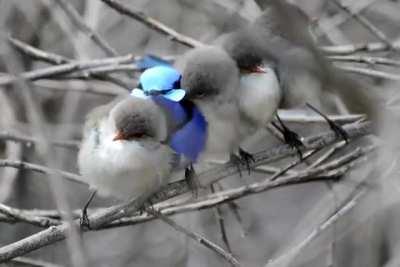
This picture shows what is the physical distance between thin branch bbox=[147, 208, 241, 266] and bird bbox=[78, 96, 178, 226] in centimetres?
8

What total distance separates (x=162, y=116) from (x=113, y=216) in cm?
25

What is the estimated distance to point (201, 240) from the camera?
1.84m

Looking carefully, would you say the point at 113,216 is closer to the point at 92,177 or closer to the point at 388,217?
the point at 92,177

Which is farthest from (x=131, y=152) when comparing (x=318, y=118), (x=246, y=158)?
(x=318, y=118)

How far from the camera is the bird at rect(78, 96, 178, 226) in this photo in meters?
1.91

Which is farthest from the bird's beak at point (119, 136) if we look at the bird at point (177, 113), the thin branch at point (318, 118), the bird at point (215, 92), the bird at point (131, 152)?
the thin branch at point (318, 118)

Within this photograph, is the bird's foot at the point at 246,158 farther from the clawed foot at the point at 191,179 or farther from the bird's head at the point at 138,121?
the bird's head at the point at 138,121

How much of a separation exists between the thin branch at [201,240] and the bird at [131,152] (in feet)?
0.26

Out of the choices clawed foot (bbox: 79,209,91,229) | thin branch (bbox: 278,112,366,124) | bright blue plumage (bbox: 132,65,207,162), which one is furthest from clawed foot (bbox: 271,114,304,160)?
clawed foot (bbox: 79,209,91,229)

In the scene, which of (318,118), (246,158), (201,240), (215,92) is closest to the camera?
(201,240)

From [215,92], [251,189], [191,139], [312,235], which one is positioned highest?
[215,92]

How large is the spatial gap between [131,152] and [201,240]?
26cm

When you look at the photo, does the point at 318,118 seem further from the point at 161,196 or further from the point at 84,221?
the point at 84,221

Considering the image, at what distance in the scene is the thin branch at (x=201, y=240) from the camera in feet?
5.80
